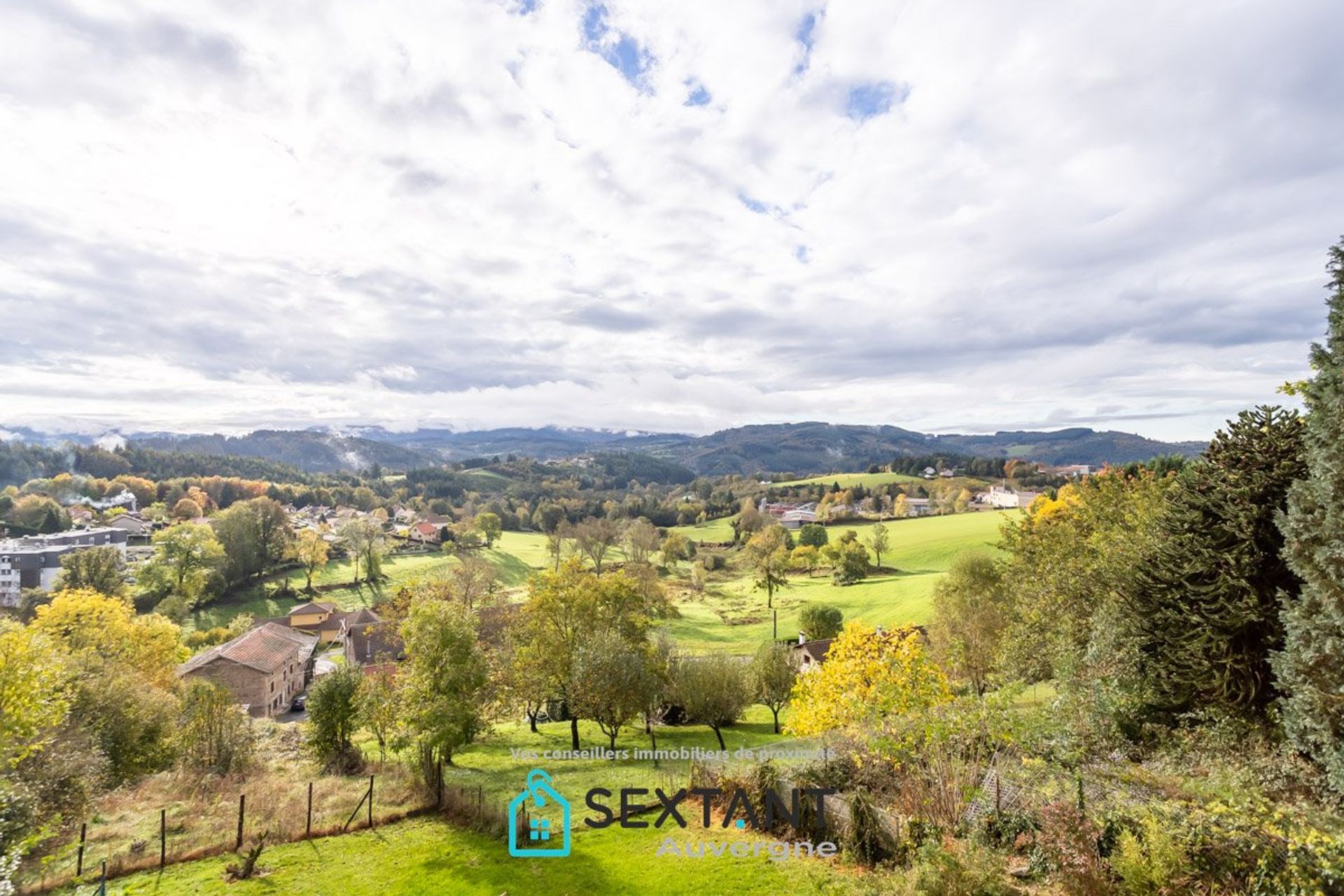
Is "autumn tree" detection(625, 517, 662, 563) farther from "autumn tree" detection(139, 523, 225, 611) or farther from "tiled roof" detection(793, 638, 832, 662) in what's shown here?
"autumn tree" detection(139, 523, 225, 611)

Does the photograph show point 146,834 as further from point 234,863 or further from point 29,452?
point 29,452

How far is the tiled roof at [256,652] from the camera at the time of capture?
4239cm

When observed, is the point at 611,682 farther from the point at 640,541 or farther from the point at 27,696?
the point at 640,541

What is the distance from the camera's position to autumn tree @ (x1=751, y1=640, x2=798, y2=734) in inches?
1387

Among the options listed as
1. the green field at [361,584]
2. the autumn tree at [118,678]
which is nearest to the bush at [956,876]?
the autumn tree at [118,678]

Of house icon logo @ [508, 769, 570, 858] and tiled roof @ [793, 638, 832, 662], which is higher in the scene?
house icon logo @ [508, 769, 570, 858]

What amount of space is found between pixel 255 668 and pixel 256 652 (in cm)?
268

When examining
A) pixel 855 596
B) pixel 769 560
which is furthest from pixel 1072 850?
pixel 769 560

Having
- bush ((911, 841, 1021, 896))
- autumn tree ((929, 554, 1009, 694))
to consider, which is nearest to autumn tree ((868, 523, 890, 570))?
autumn tree ((929, 554, 1009, 694))

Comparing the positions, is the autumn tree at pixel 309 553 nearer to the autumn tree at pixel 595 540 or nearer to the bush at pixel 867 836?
the autumn tree at pixel 595 540

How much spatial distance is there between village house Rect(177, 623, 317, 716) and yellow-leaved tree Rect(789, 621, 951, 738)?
40.2 metres

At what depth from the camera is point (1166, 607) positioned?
1794 centimetres

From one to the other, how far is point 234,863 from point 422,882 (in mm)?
4908

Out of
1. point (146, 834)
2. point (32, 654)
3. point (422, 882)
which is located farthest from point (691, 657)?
point (32, 654)
